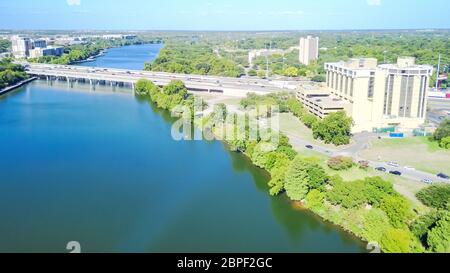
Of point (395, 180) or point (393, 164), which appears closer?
point (395, 180)

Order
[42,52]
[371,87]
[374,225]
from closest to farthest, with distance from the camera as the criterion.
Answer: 1. [374,225]
2. [371,87]
3. [42,52]

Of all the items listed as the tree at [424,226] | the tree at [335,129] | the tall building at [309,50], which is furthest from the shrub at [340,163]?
the tall building at [309,50]

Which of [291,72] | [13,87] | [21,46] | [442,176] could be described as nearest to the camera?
[442,176]

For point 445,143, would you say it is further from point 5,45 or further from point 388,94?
point 5,45

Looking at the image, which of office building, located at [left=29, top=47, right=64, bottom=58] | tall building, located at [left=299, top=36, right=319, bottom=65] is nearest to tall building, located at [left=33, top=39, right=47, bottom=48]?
office building, located at [left=29, top=47, right=64, bottom=58]

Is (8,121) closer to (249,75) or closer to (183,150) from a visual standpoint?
(183,150)

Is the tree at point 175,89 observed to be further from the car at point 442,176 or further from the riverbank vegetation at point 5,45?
the riverbank vegetation at point 5,45

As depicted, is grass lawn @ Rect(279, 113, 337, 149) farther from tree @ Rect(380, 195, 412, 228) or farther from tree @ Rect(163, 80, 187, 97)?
tree @ Rect(163, 80, 187, 97)

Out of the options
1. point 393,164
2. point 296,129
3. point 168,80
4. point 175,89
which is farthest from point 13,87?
point 393,164
